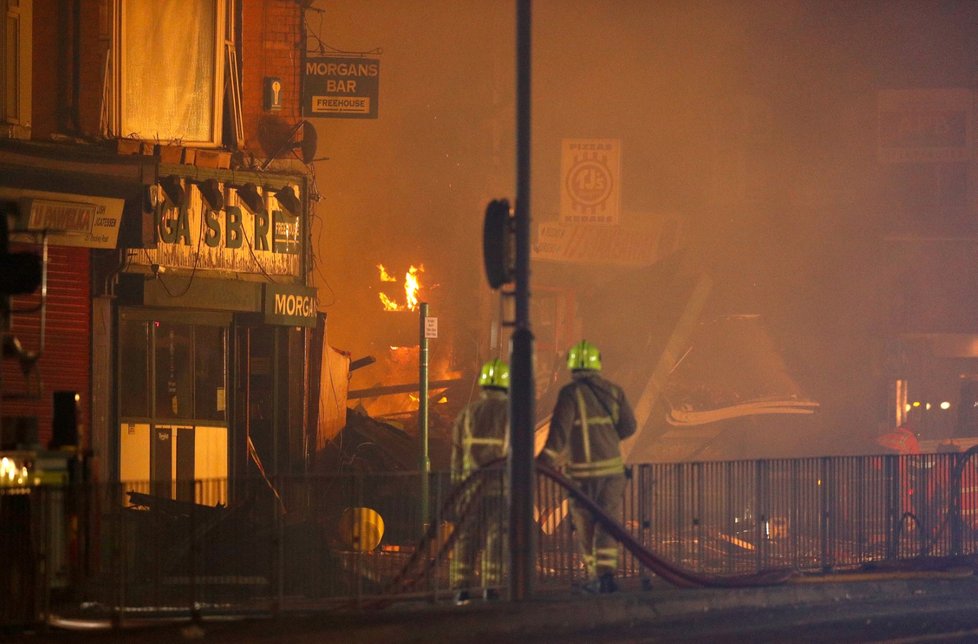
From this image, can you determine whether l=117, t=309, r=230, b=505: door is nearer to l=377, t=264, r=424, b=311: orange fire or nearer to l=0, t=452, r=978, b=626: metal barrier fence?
l=0, t=452, r=978, b=626: metal barrier fence

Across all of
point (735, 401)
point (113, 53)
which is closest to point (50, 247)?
point (113, 53)

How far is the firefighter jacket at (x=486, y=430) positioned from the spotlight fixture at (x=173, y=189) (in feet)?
27.3

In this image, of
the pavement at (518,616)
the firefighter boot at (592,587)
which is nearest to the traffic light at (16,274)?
the pavement at (518,616)

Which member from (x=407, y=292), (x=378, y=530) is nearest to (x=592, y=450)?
(x=378, y=530)

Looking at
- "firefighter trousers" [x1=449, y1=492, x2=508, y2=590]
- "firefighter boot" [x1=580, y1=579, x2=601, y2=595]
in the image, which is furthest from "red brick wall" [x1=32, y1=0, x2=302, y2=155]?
"firefighter boot" [x1=580, y1=579, x2=601, y2=595]

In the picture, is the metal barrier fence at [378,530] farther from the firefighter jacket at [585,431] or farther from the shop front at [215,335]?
the shop front at [215,335]

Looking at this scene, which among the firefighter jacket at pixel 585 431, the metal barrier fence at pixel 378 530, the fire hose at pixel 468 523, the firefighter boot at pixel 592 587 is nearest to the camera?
the metal barrier fence at pixel 378 530

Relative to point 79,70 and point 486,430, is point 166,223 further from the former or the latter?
point 486,430

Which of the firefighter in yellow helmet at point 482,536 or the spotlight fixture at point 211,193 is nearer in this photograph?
the firefighter in yellow helmet at point 482,536

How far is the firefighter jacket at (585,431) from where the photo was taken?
11711mm

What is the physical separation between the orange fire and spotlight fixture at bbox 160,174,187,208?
12637mm

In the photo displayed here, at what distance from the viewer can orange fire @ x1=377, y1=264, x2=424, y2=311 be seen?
31.2m

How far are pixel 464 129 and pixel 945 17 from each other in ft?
40.3

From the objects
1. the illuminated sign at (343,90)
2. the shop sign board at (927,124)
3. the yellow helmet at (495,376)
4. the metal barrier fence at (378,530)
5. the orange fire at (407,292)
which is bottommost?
the metal barrier fence at (378,530)
